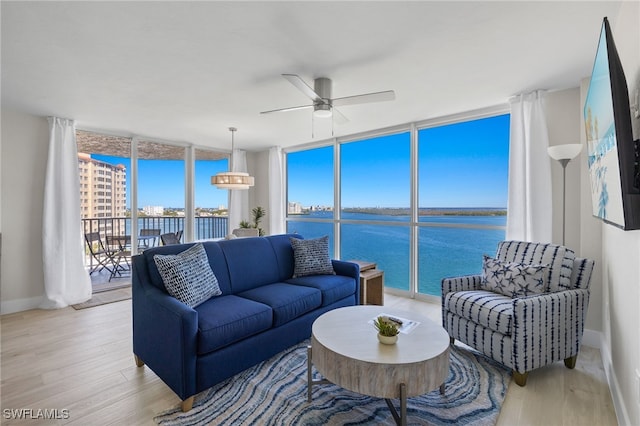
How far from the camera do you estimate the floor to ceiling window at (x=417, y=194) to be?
4.20 meters

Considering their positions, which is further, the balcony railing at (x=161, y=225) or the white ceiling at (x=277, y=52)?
the balcony railing at (x=161, y=225)

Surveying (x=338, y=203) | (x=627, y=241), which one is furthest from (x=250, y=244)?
(x=627, y=241)

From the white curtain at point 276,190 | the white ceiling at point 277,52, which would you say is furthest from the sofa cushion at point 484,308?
the white curtain at point 276,190

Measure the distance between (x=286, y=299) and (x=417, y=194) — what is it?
2611mm

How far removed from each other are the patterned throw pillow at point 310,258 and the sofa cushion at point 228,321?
0.90m

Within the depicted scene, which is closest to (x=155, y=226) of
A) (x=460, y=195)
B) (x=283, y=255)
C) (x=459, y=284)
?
(x=283, y=255)

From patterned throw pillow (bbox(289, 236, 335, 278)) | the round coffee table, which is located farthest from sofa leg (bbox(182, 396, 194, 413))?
patterned throw pillow (bbox(289, 236, 335, 278))

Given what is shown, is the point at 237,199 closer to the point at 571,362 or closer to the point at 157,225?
the point at 157,225

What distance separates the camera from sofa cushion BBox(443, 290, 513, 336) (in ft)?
6.93

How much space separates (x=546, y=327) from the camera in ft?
6.85

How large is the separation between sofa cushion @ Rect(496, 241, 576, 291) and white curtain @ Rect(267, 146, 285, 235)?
13.3 feet

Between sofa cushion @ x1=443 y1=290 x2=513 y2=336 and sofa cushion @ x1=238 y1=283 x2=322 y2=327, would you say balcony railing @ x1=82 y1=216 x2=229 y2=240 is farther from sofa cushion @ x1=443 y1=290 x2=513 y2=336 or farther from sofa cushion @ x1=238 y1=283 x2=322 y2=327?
sofa cushion @ x1=443 y1=290 x2=513 y2=336

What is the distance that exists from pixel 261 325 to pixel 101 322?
232 centimetres

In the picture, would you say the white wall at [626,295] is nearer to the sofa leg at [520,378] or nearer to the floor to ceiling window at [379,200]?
the sofa leg at [520,378]
